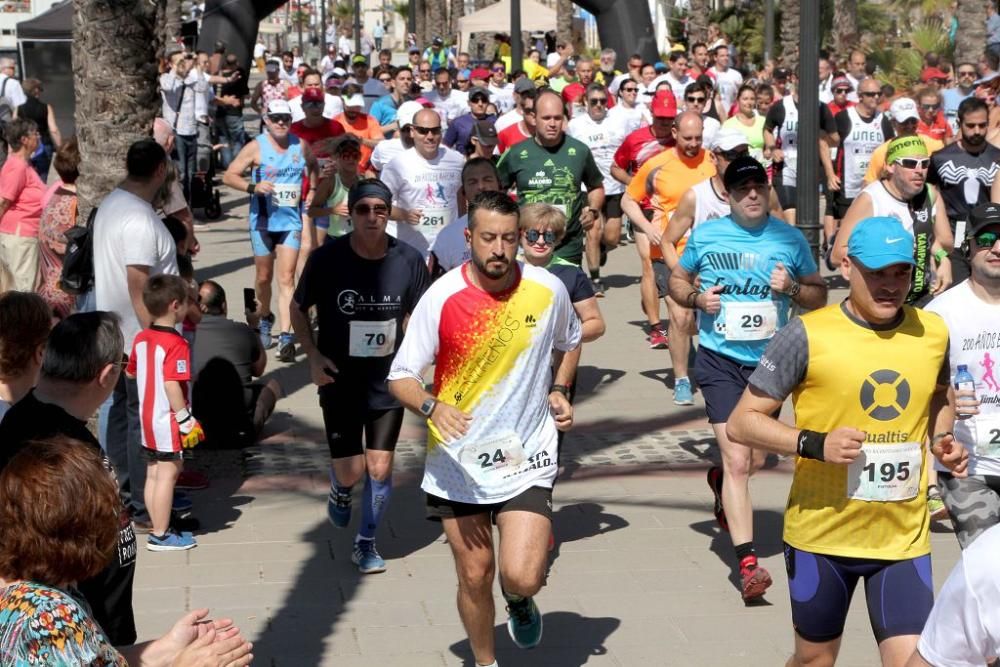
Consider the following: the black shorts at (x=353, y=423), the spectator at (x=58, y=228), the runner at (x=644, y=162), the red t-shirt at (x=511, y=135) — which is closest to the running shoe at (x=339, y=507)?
the black shorts at (x=353, y=423)

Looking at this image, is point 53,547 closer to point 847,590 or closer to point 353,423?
point 847,590

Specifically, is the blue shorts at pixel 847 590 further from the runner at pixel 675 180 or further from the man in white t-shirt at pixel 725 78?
the man in white t-shirt at pixel 725 78

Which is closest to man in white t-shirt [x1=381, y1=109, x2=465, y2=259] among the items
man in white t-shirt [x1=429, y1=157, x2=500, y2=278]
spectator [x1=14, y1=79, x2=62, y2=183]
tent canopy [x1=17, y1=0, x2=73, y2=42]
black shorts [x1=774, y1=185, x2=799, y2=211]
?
man in white t-shirt [x1=429, y1=157, x2=500, y2=278]

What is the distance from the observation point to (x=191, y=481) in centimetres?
880

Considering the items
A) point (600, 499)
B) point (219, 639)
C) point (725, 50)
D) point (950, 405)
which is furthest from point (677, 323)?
point (725, 50)

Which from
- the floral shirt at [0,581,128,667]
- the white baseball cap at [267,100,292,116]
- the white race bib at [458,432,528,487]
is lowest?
the white race bib at [458,432,528,487]

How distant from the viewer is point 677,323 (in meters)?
10.7

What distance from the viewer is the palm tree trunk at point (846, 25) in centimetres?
3394

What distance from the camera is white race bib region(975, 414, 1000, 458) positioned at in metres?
6.00

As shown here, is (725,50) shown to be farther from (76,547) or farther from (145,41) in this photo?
(76,547)

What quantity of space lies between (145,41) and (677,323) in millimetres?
3868

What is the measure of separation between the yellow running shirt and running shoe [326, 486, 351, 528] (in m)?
3.25

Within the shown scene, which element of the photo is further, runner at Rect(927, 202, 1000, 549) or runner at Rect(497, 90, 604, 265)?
runner at Rect(497, 90, 604, 265)

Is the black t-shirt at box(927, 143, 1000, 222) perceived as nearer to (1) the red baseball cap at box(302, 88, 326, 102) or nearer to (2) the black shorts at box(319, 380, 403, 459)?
(2) the black shorts at box(319, 380, 403, 459)
